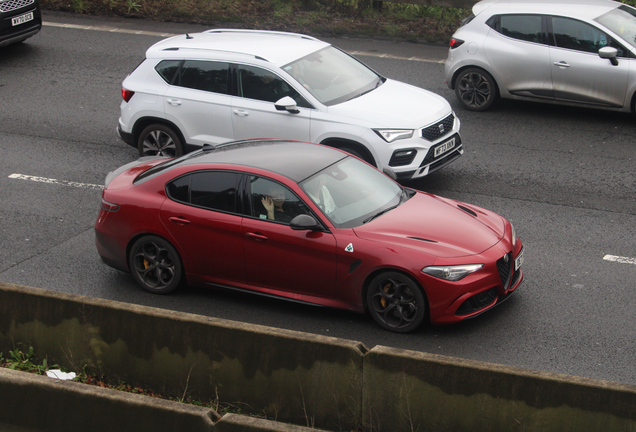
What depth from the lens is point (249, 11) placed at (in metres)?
18.4

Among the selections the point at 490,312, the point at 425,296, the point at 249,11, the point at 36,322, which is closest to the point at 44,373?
the point at 36,322

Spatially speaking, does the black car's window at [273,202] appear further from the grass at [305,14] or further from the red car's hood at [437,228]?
the grass at [305,14]

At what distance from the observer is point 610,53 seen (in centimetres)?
1166

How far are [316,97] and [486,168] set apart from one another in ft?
8.93

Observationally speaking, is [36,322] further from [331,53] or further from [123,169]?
[331,53]

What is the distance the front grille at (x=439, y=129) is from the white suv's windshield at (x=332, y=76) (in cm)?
116

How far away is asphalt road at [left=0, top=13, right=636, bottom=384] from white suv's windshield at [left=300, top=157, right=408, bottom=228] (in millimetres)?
996

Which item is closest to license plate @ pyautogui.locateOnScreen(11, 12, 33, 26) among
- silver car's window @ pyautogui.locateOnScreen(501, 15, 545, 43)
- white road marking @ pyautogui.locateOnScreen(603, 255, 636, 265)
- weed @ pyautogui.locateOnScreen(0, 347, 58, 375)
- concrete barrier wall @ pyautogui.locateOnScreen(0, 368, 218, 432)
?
silver car's window @ pyautogui.locateOnScreen(501, 15, 545, 43)

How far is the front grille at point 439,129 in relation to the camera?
32.2ft

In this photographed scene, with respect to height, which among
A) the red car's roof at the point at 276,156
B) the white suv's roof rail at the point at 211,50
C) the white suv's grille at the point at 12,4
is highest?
the white suv's grille at the point at 12,4

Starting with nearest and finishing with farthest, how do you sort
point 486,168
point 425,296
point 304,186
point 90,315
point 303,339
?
point 303,339
point 90,315
point 425,296
point 304,186
point 486,168

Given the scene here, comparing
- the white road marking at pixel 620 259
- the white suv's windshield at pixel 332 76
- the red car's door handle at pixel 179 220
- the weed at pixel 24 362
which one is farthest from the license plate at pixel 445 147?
the weed at pixel 24 362

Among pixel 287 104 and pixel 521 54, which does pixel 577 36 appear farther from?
pixel 287 104

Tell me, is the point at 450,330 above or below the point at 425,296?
below
